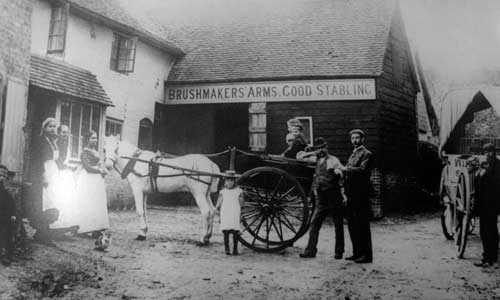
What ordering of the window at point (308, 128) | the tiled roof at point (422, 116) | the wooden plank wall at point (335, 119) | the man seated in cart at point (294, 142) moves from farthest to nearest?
the tiled roof at point (422, 116) < the window at point (308, 128) < the wooden plank wall at point (335, 119) < the man seated in cart at point (294, 142)

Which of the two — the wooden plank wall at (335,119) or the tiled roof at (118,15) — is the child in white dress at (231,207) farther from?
the tiled roof at (118,15)

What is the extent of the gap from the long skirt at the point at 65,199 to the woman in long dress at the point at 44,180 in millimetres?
75

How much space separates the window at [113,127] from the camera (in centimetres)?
1098

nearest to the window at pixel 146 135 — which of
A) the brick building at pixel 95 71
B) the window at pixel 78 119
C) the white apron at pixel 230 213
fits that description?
the brick building at pixel 95 71

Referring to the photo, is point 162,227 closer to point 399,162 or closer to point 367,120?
point 367,120

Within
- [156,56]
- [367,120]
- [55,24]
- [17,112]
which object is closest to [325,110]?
[367,120]

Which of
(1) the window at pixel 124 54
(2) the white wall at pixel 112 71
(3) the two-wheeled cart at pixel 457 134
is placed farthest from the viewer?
(1) the window at pixel 124 54

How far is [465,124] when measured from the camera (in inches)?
294

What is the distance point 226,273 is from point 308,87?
7532 mm

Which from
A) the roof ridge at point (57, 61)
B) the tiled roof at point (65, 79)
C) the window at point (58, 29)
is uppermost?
the window at point (58, 29)

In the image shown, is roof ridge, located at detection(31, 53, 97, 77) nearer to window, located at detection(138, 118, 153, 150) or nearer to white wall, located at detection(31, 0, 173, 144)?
white wall, located at detection(31, 0, 173, 144)

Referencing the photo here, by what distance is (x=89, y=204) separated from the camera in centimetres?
589

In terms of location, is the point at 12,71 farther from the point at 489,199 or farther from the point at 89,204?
the point at 489,199

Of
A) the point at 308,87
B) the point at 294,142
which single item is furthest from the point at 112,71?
the point at 294,142
